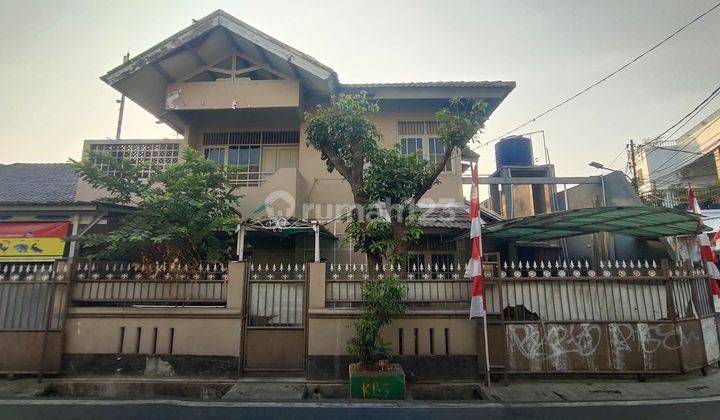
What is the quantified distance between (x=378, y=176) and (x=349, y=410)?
3.65 m

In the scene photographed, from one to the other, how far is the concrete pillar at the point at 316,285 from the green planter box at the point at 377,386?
1453 millimetres

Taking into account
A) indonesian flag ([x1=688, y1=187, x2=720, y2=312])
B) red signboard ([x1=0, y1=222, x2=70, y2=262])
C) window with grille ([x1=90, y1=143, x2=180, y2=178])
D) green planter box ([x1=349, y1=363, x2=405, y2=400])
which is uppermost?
window with grille ([x1=90, y1=143, x2=180, y2=178])

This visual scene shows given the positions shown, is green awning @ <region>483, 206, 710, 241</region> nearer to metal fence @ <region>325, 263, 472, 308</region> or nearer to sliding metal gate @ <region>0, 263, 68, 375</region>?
metal fence @ <region>325, 263, 472, 308</region>

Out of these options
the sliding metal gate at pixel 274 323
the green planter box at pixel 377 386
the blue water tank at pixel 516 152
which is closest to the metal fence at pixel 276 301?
the sliding metal gate at pixel 274 323

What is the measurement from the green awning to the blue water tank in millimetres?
7971

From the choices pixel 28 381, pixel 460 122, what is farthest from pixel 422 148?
pixel 28 381

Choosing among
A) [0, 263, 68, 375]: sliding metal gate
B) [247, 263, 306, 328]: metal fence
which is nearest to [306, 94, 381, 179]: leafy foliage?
[247, 263, 306, 328]: metal fence

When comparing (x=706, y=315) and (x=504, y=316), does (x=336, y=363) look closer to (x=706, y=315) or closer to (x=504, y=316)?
(x=504, y=316)

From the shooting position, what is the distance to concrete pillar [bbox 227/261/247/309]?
6.64 metres

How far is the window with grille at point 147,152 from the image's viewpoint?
34.3ft

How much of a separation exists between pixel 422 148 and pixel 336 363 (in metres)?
6.67

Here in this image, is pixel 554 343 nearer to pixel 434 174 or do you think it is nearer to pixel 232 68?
pixel 434 174

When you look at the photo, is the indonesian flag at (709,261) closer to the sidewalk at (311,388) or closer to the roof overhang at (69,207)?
the sidewalk at (311,388)

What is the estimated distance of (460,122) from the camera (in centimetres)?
636
